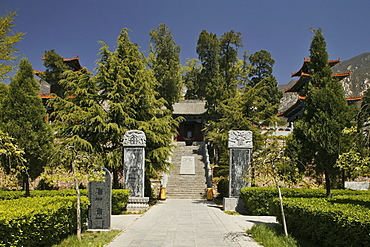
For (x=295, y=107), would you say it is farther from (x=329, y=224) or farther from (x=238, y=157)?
(x=329, y=224)

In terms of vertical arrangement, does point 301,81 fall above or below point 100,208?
above

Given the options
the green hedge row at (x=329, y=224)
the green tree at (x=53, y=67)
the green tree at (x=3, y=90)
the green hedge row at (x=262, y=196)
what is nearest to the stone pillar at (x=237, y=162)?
the green hedge row at (x=262, y=196)

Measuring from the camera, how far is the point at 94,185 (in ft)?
24.6

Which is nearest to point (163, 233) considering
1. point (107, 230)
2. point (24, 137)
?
point (107, 230)

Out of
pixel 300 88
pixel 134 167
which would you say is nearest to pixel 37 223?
pixel 134 167

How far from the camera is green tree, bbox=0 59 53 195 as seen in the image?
1032 centimetres

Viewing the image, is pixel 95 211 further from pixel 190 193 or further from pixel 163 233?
pixel 190 193

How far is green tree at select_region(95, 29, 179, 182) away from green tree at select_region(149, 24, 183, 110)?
36.6 ft

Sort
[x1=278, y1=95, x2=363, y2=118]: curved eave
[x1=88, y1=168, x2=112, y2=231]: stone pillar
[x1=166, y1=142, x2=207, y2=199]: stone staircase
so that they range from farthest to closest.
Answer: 1. [x1=278, y1=95, x2=363, y2=118]: curved eave
2. [x1=166, y1=142, x2=207, y2=199]: stone staircase
3. [x1=88, y1=168, x2=112, y2=231]: stone pillar

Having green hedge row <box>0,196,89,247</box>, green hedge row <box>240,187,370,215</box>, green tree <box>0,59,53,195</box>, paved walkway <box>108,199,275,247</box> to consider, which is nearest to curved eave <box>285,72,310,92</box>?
green hedge row <box>240,187,370,215</box>

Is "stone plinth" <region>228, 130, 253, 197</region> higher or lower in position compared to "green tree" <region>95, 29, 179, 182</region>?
Result: lower

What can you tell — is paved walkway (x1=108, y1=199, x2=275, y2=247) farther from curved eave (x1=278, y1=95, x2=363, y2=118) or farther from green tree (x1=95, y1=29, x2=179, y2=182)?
curved eave (x1=278, y1=95, x2=363, y2=118)

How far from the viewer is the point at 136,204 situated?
11867mm

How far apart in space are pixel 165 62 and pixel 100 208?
21055 mm
